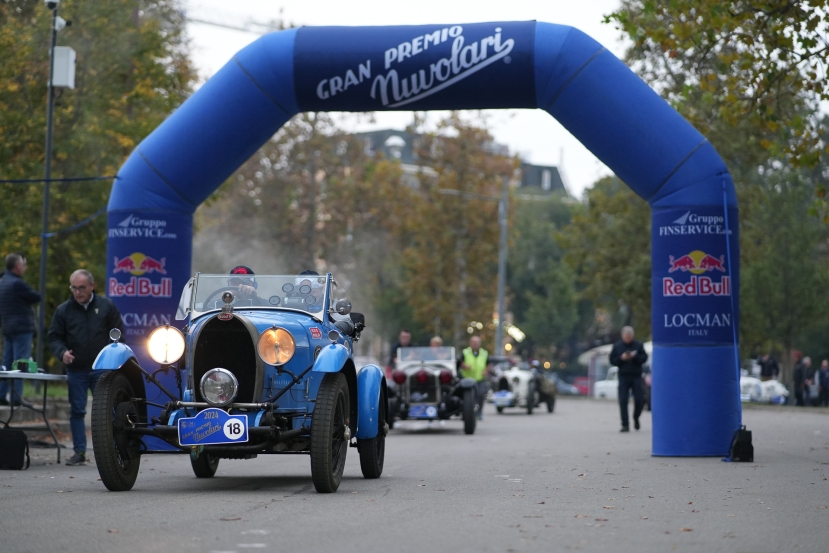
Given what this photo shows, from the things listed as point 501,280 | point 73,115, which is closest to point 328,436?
point 73,115

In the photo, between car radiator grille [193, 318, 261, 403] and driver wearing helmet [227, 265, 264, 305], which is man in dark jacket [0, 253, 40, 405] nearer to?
driver wearing helmet [227, 265, 264, 305]

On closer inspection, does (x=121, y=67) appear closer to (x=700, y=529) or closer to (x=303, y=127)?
(x=700, y=529)

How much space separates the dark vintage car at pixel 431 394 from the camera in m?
21.7

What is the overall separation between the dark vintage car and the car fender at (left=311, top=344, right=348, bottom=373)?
36.2 feet

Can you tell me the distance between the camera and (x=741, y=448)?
14.6m

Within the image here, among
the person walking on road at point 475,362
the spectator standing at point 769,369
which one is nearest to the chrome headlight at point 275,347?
the person walking on road at point 475,362

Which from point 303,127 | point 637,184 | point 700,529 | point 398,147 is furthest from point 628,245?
point 398,147

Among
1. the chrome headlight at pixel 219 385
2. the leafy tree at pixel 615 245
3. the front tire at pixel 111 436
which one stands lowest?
the front tire at pixel 111 436

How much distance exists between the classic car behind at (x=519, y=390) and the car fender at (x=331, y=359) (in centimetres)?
2240

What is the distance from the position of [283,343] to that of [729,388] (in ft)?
22.3

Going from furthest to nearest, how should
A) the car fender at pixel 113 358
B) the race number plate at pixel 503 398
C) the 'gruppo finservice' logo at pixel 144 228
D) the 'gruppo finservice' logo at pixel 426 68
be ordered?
the race number plate at pixel 503 398 < the 'gruppo finservice' logo at pixel 144 228 < the 'gruppo finservice' logo at pixel 426 68 < the car fender at pixel 113 358

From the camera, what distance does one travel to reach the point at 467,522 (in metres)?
8.38

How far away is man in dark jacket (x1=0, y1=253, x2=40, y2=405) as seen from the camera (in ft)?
49.5

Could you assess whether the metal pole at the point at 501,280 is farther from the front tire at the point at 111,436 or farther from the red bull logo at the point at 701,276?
the front tire at the point at 111,436
